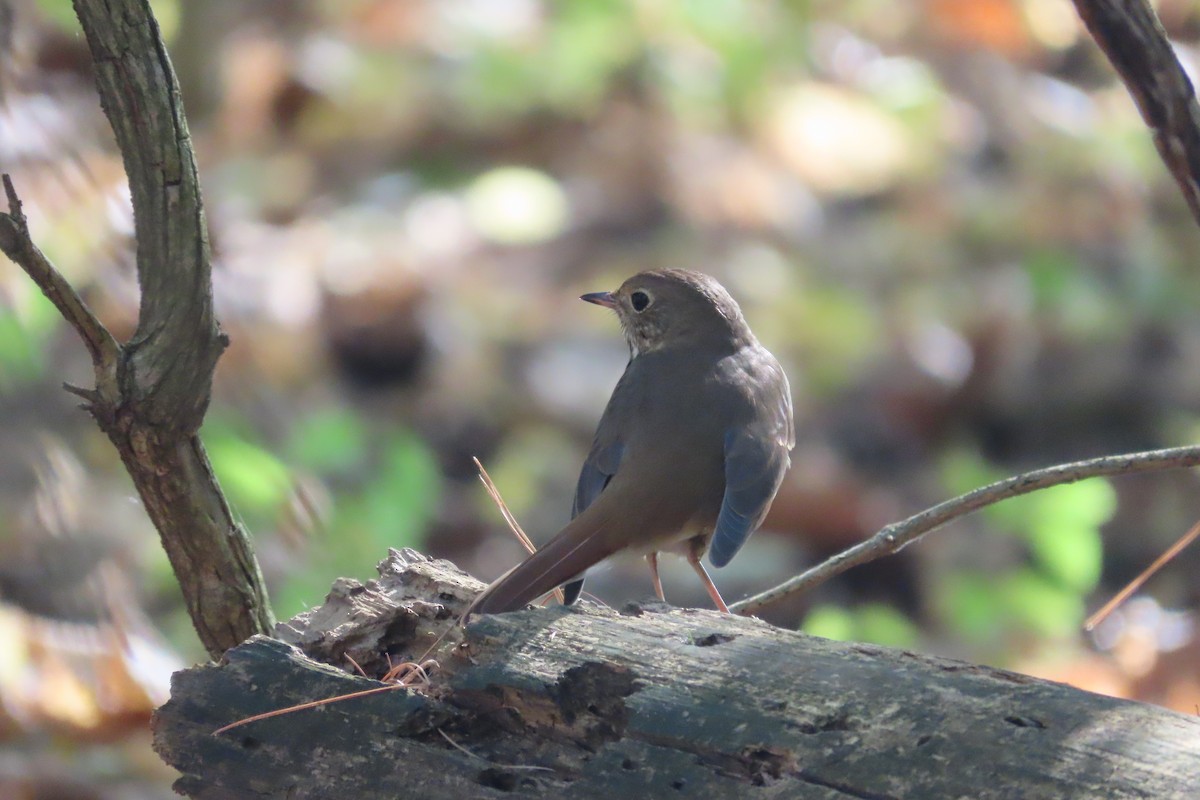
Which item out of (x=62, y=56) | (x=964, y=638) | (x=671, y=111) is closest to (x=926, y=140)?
(x=671, y=111)

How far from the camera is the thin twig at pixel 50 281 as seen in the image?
230cm

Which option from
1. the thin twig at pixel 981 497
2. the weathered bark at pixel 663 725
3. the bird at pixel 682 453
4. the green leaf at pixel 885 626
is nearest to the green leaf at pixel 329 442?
the green leaf at pixel 885 626

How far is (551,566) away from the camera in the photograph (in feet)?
10.2

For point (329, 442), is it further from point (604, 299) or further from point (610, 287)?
point (604, 299)

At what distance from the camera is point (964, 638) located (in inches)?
232

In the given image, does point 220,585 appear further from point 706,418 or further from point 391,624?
point 706,418

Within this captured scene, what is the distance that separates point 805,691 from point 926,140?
7314 millimetres

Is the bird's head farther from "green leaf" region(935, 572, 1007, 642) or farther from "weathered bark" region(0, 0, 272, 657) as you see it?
"green leaf" region(935, 572, 1007, 642)

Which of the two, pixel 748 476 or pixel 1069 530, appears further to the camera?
pixel 1069 530

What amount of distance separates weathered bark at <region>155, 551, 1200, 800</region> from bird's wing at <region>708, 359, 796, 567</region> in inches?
37.6

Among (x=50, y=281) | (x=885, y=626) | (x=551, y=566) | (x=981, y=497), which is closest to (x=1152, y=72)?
(x=981, y=497)

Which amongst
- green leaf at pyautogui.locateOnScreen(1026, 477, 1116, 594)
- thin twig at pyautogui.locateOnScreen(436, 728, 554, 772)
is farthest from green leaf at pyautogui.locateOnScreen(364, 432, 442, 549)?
thin twig at pyautogui.locateOnScreen(436, 728, 554, 772)

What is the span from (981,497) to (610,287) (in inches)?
192

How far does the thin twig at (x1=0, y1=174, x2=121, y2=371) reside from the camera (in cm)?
230
